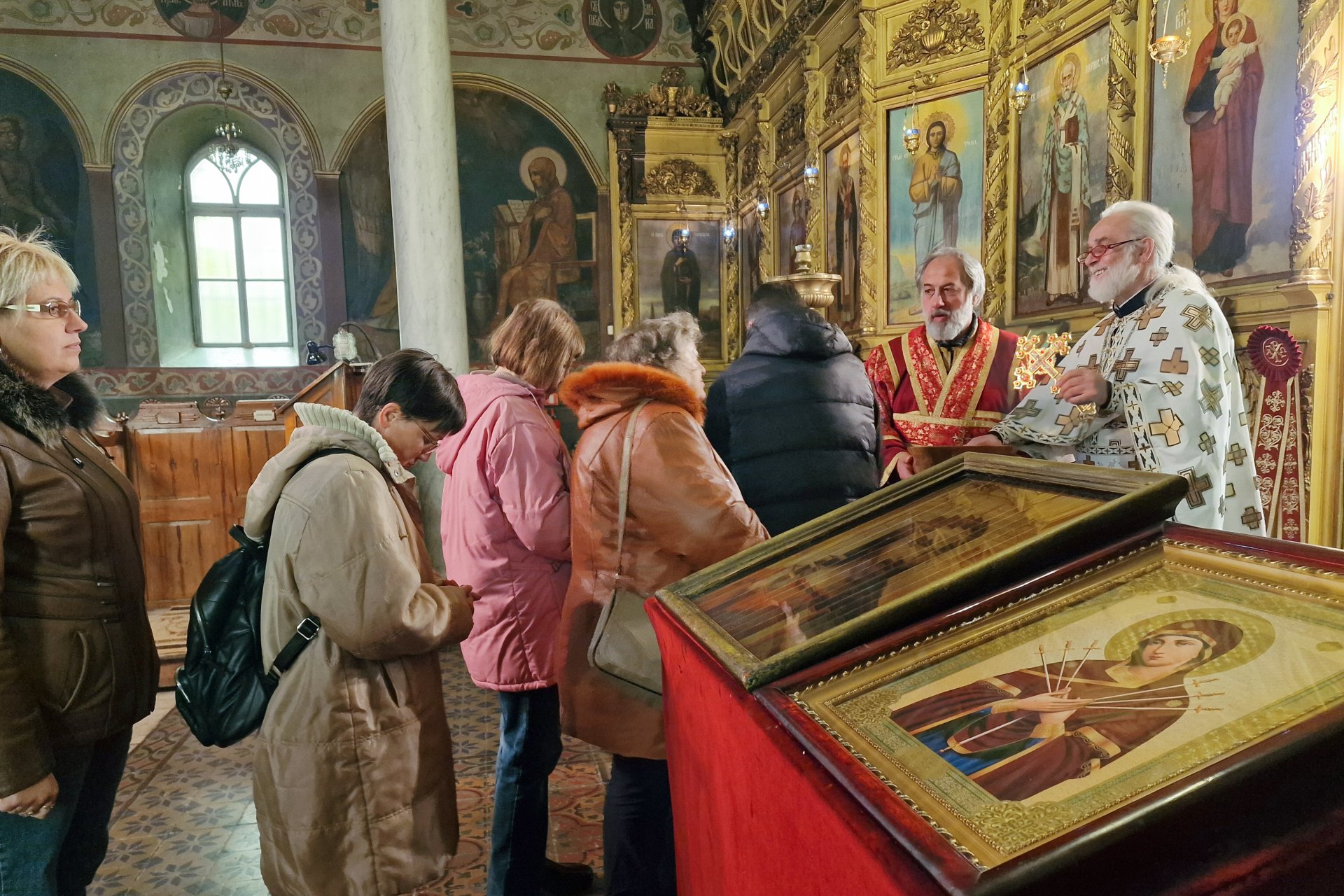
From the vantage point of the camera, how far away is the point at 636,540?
5.69ft

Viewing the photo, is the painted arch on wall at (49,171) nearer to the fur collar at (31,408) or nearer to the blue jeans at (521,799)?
the fur collar at (31,408)

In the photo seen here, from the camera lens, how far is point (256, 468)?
6.25 meters

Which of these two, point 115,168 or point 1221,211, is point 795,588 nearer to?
point 1221,211

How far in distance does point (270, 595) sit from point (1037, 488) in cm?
146

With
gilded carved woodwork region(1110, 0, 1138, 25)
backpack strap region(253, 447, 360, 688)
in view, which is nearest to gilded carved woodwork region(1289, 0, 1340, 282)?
gilded carved woodwork region(1110, 0, 1138, 25)

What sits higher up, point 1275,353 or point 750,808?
point 1275,353

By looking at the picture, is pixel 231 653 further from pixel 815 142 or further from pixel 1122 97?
pixel 815 142

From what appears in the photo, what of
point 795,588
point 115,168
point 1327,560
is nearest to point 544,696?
point 795,588

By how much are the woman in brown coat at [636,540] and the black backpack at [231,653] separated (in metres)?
0.54

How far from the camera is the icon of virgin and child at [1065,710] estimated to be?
2.01 ft


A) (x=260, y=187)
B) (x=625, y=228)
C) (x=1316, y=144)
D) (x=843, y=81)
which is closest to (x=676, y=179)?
(x=625, y=228)

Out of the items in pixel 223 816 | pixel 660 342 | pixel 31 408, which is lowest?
pixel 223 816

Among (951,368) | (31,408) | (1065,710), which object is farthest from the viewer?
(951,368)

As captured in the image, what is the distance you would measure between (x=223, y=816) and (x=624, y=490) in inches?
98.5
